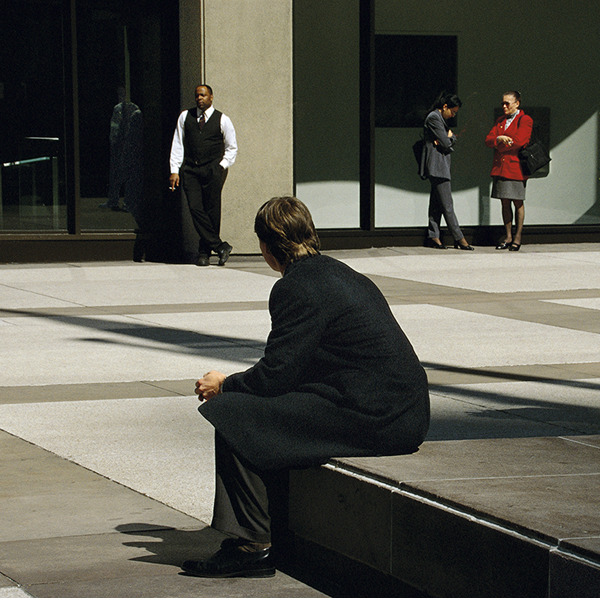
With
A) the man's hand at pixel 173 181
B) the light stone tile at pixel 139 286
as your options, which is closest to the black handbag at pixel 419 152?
the light stone tile at pixel 139 286

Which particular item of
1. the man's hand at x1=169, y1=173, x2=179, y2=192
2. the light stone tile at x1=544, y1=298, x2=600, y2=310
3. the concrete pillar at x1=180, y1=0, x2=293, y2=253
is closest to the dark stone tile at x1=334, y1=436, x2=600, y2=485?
the light stone tile at x1=544, y1=298, x2=600, y2=310

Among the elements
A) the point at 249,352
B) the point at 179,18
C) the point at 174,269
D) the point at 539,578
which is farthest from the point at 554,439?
the point at 179,18

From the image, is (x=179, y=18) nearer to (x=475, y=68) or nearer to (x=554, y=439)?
(x=475, y=68)

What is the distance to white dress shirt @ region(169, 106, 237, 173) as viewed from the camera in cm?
1501

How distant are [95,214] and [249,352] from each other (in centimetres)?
744

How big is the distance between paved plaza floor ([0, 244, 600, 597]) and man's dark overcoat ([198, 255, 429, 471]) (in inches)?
19.4

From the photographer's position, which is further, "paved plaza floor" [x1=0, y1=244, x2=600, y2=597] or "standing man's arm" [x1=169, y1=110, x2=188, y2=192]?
"standing man's arm" [x1=169, y1=110, x2=188, y2=192]

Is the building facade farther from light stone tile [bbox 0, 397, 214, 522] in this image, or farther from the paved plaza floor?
light stone tile [bbox 0, 397, 214, 522]

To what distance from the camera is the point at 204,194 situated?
1519 centimetres

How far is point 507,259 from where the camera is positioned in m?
16.0

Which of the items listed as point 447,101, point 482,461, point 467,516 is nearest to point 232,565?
point 482,461

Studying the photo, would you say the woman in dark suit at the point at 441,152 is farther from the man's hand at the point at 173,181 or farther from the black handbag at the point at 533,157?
the man's hand at the point at 173,181

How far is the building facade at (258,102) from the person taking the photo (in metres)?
15.8

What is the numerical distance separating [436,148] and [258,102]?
7.82 feet
